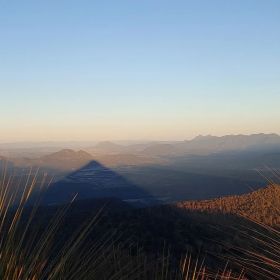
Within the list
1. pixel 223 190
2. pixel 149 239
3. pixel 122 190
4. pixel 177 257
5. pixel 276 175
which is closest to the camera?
pixel 276 175

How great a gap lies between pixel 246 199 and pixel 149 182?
483ft

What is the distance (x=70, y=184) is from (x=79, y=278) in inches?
6248

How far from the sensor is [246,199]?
27297 millimetres

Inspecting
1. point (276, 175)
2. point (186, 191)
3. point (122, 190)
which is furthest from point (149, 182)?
point (276, 175)

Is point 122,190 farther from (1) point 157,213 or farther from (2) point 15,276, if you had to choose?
(2) point 15,276

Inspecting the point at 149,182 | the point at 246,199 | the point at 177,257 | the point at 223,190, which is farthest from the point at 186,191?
the point at 177,257

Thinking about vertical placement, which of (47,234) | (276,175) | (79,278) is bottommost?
(79,278)

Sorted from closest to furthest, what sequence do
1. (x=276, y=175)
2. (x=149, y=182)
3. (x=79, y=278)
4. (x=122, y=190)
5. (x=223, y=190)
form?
(x=79, y=278) → (x=276, y=175) → (x=223, y=190) → (x=122, y=190) → (x=149, y=182)

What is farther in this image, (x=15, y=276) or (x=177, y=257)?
(x=177, y=257)

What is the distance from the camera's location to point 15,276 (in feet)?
8.57

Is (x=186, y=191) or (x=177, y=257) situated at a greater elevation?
(x=177, y=257)

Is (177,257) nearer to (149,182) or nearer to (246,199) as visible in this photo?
(246,199)

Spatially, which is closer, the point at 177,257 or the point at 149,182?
the point at 177,257

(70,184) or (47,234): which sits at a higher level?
(47,234)
